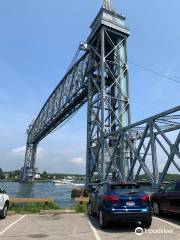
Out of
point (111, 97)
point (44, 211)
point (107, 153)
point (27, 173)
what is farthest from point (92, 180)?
point (27, 173)

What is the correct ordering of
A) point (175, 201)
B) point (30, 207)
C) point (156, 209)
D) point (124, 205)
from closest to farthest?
1. point (124, 205)
2. point (175, 201)
3. point (156, 209)
4. point (30, 207)

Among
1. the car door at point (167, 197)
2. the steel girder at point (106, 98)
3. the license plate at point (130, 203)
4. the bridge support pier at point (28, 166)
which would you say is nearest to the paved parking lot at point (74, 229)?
the car door at point (167, 197)

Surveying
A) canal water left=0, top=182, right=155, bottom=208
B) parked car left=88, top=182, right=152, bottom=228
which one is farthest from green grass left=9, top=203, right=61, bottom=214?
canal water left=0, top=182, right=155, bottom=208

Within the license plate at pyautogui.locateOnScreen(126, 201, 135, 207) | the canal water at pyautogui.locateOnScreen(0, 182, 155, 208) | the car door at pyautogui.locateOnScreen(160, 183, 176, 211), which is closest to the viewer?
the license plate at pyautogui.locateOnScreen(126, 201, 135, 207)

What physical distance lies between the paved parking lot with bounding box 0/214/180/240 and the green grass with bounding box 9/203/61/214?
262 cm

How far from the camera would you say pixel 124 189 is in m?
11.8

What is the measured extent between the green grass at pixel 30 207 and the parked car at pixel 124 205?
632 centimetres

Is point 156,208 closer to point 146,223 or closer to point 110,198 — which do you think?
point 146,223

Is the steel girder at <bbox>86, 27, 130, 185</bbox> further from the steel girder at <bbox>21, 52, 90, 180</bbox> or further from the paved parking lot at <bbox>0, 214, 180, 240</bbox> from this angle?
the paved parking lot at <bbox>0, 214, 180, 240</bbox>

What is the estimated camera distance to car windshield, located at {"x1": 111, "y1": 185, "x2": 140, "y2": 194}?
38.3 ft

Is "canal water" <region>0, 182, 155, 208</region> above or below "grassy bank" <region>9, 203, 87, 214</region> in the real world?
below

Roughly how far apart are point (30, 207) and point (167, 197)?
25.7ft

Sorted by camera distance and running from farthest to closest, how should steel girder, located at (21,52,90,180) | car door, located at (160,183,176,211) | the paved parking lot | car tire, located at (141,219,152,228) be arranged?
steel girder, located at (21,52,90,180) < car door, located at (160,183,176,211) < car tire, located at (141,219,152,228) < the paved parking lot

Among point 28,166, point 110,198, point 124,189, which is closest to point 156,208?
point 124,189
